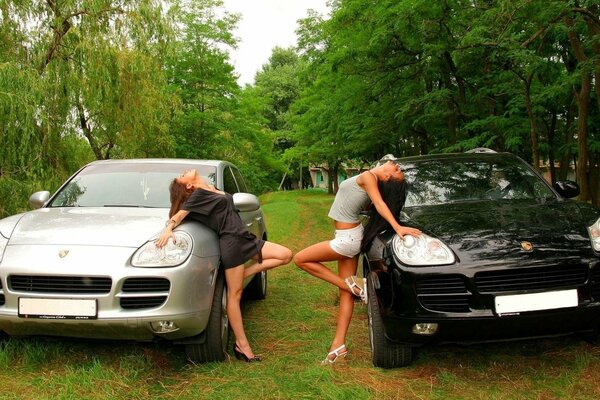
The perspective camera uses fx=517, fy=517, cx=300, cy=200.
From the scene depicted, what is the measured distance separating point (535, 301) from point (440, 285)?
0.59m

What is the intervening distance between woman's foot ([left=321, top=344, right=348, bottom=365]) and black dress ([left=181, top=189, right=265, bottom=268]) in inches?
38.3

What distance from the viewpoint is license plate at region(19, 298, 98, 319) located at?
3.37 meters

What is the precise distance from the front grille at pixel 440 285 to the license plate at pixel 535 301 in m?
0.25

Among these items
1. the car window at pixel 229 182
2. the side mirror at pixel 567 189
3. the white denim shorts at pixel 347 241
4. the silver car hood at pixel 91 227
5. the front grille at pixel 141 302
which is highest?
the car window at pixel 229 182

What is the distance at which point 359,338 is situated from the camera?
15.2ft

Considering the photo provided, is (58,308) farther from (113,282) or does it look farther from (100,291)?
(113,282)

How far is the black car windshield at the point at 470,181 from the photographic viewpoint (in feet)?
15.3

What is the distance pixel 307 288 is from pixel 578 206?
3.80 m

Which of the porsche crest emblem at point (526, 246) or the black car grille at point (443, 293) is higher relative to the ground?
the porsche crest emblem at point (526, 246)

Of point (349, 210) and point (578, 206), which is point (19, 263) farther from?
point (578, 206)

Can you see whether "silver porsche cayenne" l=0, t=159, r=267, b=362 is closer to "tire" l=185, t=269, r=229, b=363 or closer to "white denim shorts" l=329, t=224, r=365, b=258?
"tire" l=185, t=269, r=229, b=363

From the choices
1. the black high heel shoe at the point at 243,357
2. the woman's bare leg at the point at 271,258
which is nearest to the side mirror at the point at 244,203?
the woman's bare leg at the point at 271,258

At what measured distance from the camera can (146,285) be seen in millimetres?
3455

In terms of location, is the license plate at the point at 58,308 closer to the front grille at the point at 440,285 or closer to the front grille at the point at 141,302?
the front grille at the point at 141,302
